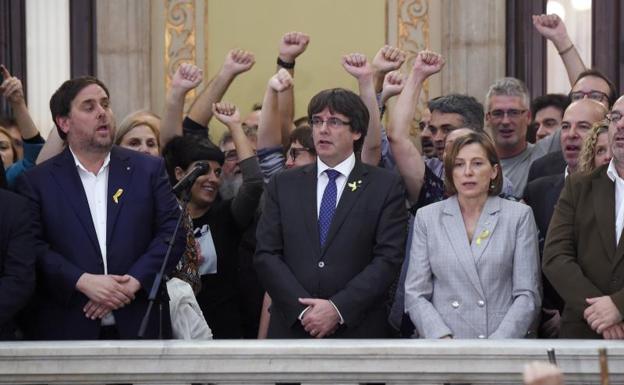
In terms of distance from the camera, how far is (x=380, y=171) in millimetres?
6664

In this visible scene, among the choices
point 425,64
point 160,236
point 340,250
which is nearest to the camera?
point 340,250

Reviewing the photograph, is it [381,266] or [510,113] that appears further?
[510,113]

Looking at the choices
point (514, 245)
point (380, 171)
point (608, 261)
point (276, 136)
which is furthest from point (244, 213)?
point (608, 261)

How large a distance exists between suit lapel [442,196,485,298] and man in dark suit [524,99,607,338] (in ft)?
1.91

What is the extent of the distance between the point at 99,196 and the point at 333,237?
1.08m

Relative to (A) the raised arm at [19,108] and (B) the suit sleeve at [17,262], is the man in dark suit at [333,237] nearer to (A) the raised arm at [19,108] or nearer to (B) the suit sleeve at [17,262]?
(B) the suit sleeve at [17,262]

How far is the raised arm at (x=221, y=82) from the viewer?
830cm

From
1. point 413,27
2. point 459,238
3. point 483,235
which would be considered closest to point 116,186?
point 459,238

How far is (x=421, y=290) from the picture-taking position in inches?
250

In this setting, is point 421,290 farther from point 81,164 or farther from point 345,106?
point 81,164

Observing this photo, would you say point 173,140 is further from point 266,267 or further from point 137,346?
point 137,346

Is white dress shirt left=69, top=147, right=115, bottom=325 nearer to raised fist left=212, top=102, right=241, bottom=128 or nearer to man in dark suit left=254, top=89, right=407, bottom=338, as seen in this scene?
man in dark suit left=254, top=89, right=407, bottom=338

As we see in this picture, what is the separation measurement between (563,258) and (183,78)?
2.92 m

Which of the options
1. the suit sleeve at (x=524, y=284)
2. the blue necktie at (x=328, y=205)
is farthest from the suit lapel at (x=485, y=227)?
the blue necktie at (x=328, y=205)
